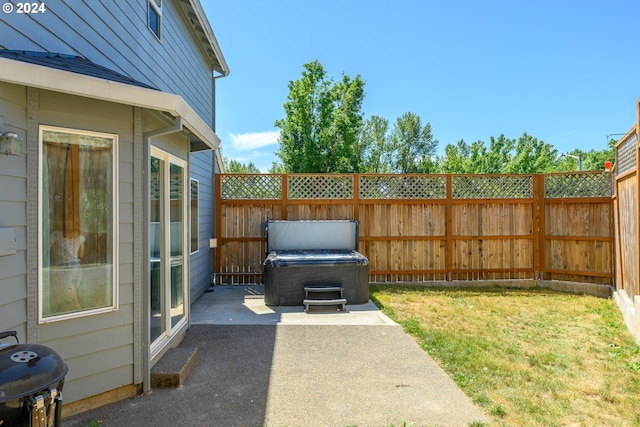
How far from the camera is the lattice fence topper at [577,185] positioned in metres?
7.11

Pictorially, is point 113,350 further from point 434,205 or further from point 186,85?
point 434,205

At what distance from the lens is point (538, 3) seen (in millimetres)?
10273

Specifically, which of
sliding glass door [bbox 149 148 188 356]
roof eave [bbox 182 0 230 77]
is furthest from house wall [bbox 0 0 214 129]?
sliding glass door [bbox 149 148 188 356]

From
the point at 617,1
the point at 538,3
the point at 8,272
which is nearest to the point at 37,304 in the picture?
the point at 8,272

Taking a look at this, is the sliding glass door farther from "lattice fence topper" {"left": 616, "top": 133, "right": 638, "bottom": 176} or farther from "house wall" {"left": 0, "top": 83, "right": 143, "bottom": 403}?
"lattice fence topper" {"left": 616, "top": 133, "right": 638, "bottom": 176}

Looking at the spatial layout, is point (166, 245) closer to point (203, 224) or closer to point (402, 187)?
point (203, 224)

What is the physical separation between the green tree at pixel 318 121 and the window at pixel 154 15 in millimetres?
12910

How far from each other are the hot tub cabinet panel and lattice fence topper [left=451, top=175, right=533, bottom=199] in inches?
122

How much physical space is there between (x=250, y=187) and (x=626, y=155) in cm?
637

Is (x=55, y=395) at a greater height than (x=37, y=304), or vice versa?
(x=37, y=304)

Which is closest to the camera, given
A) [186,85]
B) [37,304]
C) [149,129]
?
[37,304]

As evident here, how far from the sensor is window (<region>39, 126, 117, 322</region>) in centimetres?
255

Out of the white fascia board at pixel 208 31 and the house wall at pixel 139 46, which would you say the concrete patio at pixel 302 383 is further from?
the white fascia board at pixel 208 31

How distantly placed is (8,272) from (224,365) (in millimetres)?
2047
